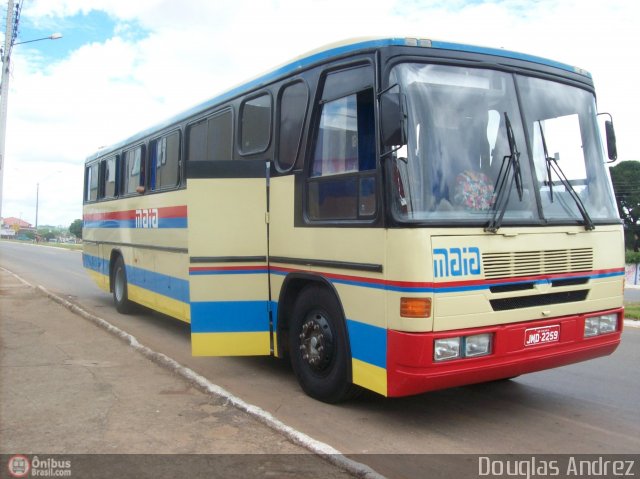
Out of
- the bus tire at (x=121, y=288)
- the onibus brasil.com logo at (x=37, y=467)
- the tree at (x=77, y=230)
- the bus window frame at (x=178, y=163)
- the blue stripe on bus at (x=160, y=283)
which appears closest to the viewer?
the onibus brasil.com logo at (x=37, y=467)

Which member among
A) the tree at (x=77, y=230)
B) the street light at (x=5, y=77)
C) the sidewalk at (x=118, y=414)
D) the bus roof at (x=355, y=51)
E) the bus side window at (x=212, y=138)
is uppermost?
the street light at (x=5, y=77)

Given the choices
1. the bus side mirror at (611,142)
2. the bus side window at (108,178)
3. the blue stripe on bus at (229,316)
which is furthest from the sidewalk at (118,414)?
the bus side window at (108,178)

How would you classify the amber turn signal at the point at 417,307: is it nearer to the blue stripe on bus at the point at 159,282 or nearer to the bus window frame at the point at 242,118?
the bus window frame at the point at 242,118

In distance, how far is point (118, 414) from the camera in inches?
199

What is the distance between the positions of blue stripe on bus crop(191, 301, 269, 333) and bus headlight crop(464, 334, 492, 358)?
7.60 feet

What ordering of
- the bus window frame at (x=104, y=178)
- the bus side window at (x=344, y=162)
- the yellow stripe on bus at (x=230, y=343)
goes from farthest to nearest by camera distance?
the bus window frame at (x=104, y=178) → the yellow stripe on bus at (x=230, y=343) → the bus side window at (x=344, y=162)

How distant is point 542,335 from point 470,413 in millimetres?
1039

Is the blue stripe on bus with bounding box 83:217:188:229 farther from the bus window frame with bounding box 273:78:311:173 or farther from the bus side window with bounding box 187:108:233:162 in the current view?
the bus window frame with bounding box 273:78:311:173

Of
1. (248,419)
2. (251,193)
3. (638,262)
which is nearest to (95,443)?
(248,419)

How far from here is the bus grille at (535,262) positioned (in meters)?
4.58

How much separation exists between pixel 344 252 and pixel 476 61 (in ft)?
6.24

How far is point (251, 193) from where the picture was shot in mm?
6188

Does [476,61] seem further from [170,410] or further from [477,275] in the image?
[170,410]

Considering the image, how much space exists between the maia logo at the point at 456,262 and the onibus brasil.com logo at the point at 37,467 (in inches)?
113
